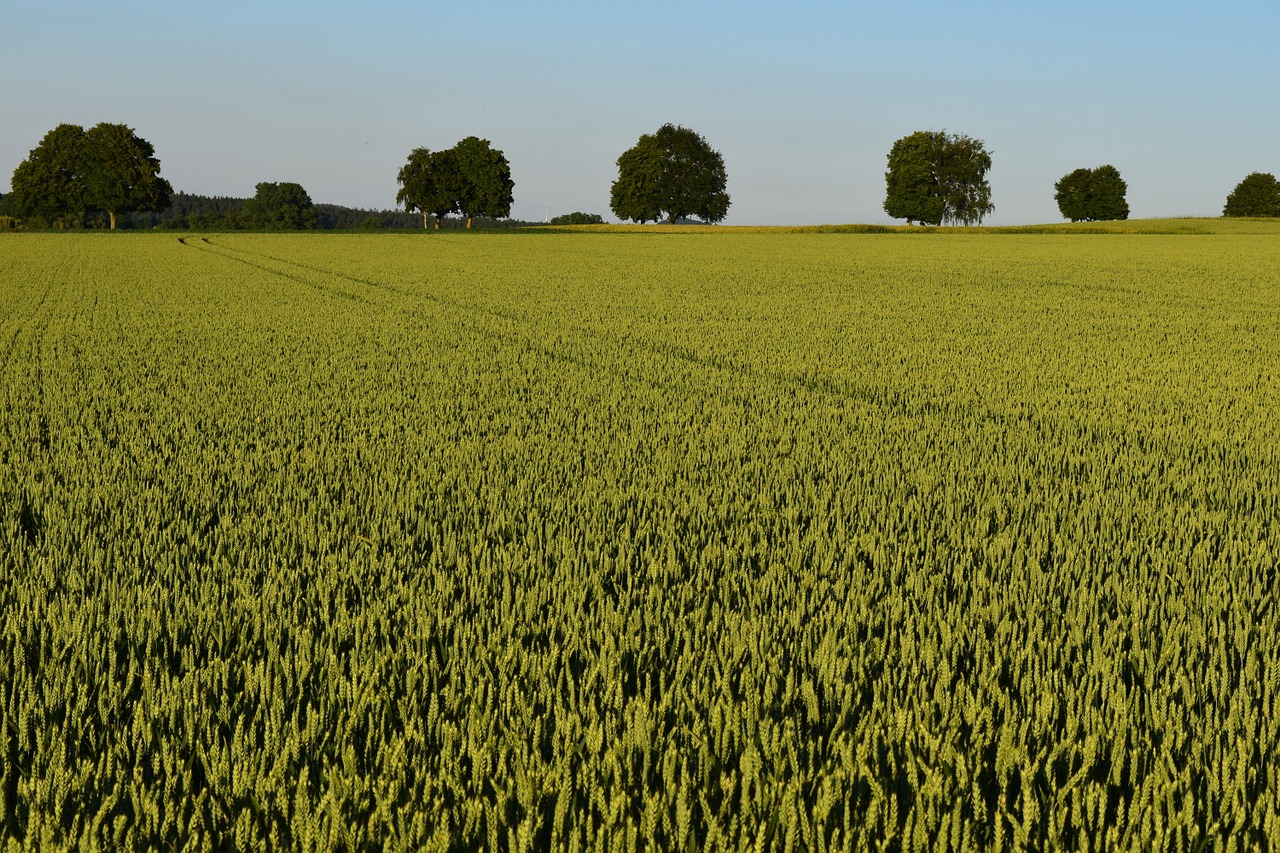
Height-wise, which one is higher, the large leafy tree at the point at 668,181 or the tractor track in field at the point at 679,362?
the large leafy tree at the point at 668,181

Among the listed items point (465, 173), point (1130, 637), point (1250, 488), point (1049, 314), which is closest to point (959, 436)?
point (1250, 488)

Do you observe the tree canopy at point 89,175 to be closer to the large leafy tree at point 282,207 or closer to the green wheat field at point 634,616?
the large leafy tree at point 282,207

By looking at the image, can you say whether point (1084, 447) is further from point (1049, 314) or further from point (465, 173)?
point (465, 173)

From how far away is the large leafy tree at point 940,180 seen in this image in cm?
9312

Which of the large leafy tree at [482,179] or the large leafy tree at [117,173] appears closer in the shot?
the large leafy tree at [117,173]

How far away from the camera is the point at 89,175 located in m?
89.2

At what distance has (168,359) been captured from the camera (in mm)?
9820

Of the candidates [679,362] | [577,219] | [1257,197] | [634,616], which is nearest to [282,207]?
[577,219]

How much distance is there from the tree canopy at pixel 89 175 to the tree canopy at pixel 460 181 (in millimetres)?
21228

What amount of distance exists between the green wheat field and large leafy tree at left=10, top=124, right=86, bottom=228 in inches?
3691

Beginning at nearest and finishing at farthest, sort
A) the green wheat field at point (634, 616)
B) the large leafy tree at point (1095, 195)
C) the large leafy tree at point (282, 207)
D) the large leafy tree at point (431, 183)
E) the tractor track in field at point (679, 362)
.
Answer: the green wheat field at point (634, 616) → the tractor track in field at point (679, 362) → the large leafy tree at point (431, 183) → the large leafy tree at point (1095, 195) → the large leafy tree at point (282, 207)

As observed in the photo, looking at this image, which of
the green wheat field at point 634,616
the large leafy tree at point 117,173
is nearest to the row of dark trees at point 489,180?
the large leafy tree at point 117,173

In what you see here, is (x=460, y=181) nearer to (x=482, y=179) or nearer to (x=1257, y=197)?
(x=482, y=179)

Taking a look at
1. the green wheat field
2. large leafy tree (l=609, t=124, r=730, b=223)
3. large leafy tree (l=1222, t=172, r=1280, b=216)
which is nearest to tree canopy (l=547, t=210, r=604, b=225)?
large leafy tree (l=609, t=124, r=730, b=223)
